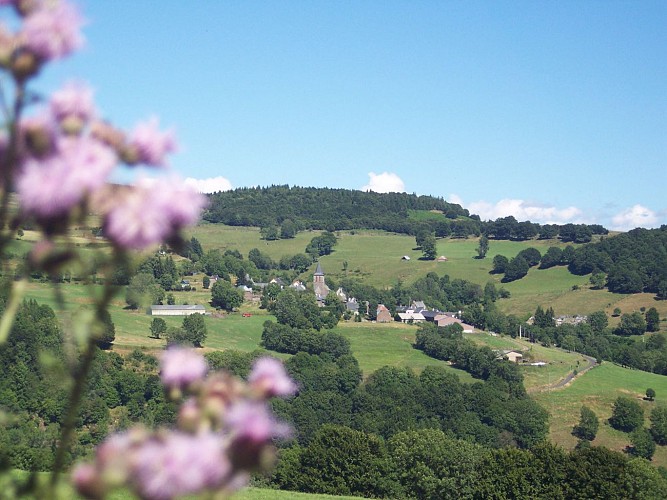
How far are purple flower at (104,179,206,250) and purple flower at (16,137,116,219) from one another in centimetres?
10

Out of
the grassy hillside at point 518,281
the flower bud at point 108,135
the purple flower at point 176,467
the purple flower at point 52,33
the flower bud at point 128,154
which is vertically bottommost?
the grassy hillside at point 518,281

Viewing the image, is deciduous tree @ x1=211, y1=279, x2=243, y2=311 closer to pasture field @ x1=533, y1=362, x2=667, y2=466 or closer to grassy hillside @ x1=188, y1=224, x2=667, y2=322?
grassy hillside @ x1=188, y1=224, x2=667, y2=322

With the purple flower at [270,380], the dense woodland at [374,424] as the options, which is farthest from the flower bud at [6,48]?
the purple flower at [270,380]

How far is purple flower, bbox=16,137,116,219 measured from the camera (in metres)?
2.07

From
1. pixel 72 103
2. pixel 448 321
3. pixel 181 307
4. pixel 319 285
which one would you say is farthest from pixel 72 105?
pixel 319 285

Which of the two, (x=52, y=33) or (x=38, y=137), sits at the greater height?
(x=52, y=33)

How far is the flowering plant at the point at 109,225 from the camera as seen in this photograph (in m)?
1.89

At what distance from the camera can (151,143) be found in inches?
98.1

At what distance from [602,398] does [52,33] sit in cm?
10518

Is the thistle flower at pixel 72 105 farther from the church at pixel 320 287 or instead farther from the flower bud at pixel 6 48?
the church at pixel 320 287

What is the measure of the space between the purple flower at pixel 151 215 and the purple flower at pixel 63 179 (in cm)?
10

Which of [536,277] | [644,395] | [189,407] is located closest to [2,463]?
[189,407]

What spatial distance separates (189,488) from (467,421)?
8983 cm

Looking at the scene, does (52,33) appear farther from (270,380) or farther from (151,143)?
(270,380)
